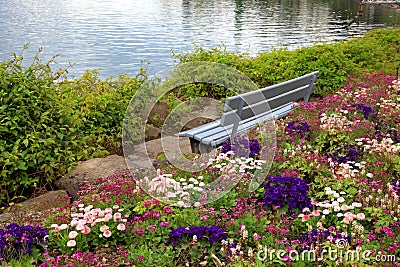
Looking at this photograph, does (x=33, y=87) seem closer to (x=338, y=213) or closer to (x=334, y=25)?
(x=338, y=213)

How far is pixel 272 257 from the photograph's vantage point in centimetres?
316

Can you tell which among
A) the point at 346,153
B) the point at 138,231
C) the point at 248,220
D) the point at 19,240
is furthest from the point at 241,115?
the point at 19,240

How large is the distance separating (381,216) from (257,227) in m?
0.99

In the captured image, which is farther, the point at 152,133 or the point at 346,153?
the point at 152,133

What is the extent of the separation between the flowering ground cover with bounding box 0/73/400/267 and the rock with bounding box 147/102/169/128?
238 centimetres

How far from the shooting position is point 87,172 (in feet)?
17.2

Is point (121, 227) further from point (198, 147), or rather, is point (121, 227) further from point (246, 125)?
point (246, 125)

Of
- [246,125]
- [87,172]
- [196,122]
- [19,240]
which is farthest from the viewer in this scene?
[196,122]

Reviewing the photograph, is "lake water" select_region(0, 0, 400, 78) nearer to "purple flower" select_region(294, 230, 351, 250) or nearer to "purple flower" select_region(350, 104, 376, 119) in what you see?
"purple flower" select_region(350, 104, 376, 119)

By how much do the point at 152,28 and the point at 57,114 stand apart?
1968 cm

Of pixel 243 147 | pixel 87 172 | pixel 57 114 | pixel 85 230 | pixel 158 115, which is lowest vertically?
pixel 87 172

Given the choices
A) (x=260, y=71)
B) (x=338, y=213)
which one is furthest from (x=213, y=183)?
(x=260, y=71)

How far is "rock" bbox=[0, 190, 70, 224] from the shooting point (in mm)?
4359

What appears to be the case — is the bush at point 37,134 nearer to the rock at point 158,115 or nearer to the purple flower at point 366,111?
the rock at point 158,115
